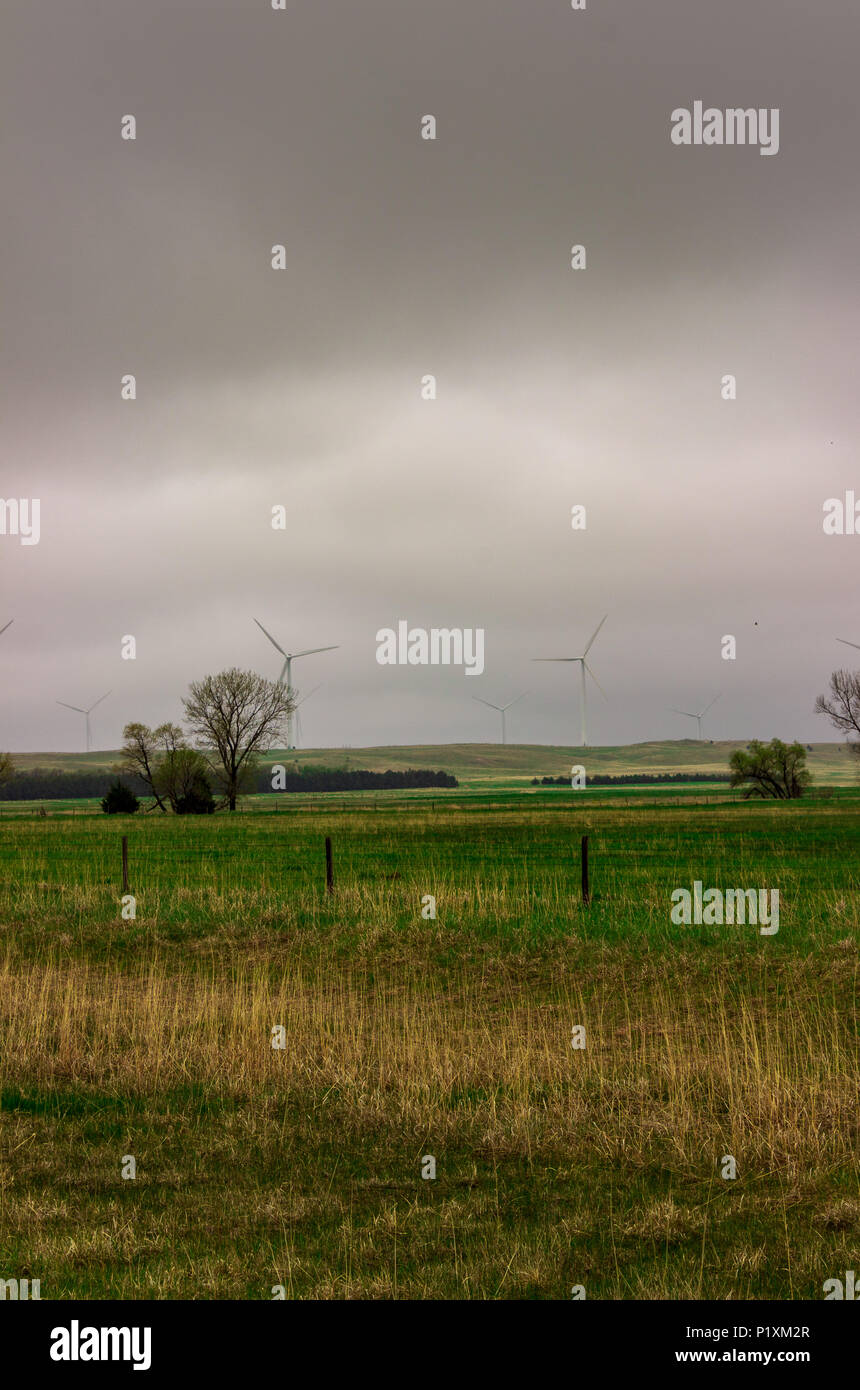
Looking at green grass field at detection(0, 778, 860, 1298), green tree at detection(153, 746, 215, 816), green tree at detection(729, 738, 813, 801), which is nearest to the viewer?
green grass field at detection(0, 778, 860, 1298)

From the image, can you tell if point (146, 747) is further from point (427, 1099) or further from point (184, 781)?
point (427, 1099)

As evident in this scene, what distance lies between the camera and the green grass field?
343 inches

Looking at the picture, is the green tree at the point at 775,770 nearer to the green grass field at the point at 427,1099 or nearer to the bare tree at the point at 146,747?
the bare tree at the point at 146,747

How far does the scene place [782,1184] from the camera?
34.4ft

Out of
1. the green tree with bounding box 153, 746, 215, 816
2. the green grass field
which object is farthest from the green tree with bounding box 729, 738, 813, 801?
the green grass field

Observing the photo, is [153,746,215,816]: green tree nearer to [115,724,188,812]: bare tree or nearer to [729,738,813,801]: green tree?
[115,724,188,812]: bare tree

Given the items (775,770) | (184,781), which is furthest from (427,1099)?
(775,770)

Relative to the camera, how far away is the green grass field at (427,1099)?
28.6 feet

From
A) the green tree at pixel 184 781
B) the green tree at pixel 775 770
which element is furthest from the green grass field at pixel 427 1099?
the green tree at pixel 775 770

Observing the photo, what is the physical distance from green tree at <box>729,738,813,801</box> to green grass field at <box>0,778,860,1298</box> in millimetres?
107581

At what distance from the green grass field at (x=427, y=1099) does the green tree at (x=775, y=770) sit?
107581 millimetres

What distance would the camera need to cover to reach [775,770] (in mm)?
134625
